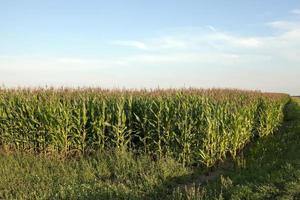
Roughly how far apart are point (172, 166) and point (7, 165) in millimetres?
5102

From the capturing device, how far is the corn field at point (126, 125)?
43.8 ft

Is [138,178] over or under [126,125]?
under

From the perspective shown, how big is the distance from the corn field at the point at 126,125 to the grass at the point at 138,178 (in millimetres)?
723

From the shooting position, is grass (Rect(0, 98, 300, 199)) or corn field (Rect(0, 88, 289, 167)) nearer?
grass (Rect(0, 98, 300, 199))

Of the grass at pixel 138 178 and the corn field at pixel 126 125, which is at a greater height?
the corn field at pixel 126 125

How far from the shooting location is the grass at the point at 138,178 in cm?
912

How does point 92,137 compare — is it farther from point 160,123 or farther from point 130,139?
point 160,123

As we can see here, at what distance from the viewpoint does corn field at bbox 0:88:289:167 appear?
526 inches

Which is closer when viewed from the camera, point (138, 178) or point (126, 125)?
point (138, 178)

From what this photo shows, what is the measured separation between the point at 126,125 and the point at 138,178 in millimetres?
4104

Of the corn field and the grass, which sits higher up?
the corn field

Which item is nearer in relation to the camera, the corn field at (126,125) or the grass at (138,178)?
the grass at (138,178)

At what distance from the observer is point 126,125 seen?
15.0 metres

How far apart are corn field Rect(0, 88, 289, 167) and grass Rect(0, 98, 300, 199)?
2.37ft
